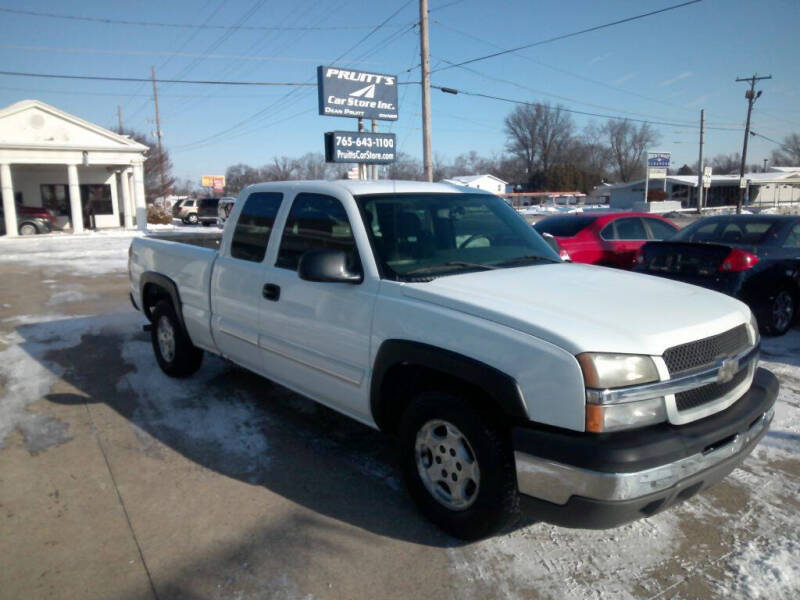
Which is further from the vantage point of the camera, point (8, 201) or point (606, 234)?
point (8, 201)

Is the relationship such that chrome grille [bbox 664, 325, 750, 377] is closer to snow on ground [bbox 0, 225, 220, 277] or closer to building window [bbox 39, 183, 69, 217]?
snow on ground [bbox 0, 225, 220, 277]

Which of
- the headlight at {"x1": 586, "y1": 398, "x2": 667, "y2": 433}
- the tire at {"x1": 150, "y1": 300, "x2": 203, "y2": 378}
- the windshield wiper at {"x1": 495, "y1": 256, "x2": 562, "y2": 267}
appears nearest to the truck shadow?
the tire at {"x1": 150, "y1": 300, "x2": 203, "y2": 378}

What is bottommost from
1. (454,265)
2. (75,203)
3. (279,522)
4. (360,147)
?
(279,522)

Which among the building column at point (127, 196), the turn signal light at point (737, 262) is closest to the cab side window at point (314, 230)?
the turn signal light at point (737, 262)

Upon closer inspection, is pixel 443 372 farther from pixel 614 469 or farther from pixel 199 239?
pixel 199 239

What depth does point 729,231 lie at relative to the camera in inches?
303

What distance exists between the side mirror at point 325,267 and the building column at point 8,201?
30456 mm

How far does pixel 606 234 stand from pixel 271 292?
659 centimetres

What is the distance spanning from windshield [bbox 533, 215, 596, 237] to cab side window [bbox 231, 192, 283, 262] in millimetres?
5504

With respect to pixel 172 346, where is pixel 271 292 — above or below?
above

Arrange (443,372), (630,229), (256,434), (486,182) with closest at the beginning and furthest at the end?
(443,372), (256,434), (630,229), (486,182)

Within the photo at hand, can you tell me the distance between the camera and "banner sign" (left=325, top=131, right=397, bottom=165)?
1731cm

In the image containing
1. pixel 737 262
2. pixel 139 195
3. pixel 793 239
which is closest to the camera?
pixel 737 262

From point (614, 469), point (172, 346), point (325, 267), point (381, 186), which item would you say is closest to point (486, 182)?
point (172, 346)
